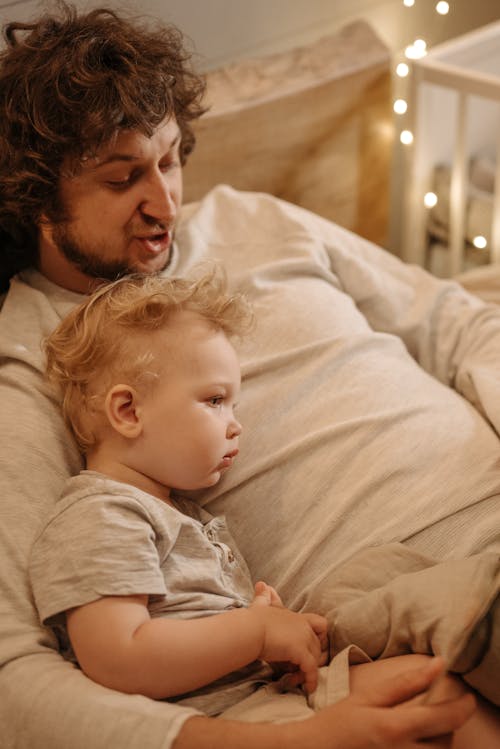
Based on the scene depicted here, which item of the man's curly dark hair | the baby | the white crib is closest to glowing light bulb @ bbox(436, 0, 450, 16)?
the white crib

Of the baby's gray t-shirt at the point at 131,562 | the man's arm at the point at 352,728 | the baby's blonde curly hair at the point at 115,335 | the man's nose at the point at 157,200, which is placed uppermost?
the man's nose at the point at 157,200

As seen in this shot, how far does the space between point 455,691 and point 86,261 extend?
826mm

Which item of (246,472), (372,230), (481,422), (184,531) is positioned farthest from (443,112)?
(184,531)

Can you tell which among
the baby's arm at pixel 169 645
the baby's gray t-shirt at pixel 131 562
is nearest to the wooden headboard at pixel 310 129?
the baby's gray t-shirt at pixel 131 562

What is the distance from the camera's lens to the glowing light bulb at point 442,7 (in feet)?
8.48

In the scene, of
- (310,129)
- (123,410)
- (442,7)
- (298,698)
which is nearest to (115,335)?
(123,410)

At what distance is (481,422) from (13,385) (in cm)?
72

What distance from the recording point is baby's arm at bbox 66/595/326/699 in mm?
1003

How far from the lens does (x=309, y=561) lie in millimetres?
1283

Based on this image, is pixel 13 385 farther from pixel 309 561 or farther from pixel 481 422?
pixel 481 422

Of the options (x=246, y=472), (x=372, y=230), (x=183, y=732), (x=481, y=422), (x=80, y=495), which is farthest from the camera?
(x=372, y=230)

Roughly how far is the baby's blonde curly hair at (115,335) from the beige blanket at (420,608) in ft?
1.21

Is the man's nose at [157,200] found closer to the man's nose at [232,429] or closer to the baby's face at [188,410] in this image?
the baby's face at [188,410]

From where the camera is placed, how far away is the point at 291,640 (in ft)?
3.55
